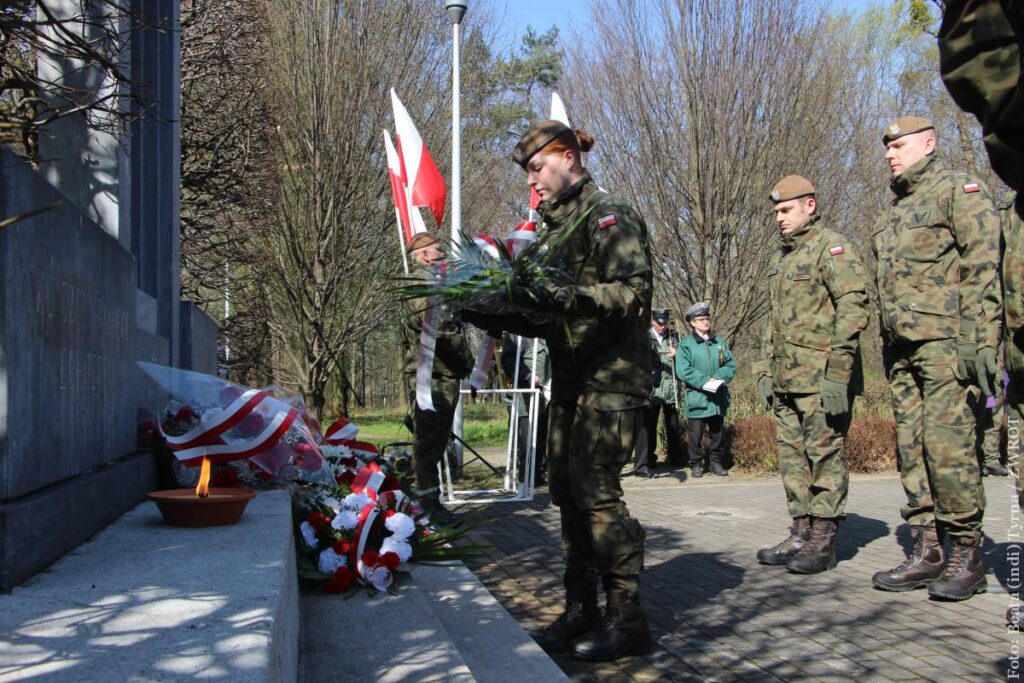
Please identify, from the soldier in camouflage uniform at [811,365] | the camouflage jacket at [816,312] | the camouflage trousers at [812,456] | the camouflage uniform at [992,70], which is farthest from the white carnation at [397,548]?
the camouflage uniform at [992,70]

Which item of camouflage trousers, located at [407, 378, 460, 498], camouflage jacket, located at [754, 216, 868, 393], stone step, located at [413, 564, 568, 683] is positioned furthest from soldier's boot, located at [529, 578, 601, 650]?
camouflage trousers, located at [407, 378, 460, 498]

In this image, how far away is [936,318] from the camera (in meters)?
5.54

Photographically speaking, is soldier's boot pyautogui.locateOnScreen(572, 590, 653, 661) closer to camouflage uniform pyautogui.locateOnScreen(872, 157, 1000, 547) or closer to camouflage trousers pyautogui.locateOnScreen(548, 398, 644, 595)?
camouflage trousers pyautogui.locateOnScreen(548, 398, 644, 595)

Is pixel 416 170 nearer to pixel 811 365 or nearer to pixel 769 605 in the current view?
pixel 811 365

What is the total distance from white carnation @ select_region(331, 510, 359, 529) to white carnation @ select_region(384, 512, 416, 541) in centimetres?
15

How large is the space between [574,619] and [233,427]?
1832 mm

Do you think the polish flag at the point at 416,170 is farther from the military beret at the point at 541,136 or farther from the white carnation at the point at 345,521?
the white carnation at the point at 345,521

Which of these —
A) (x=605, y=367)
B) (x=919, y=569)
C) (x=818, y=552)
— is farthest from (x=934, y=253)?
(x=605, y=367)

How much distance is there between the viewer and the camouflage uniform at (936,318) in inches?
208

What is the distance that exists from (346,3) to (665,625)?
56.2 feet

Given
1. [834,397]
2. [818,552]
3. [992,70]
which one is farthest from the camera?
[818,552]

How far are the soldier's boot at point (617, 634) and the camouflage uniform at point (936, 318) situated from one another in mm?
2004

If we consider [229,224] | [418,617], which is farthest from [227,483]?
[229,224]

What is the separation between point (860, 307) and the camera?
615 cm
